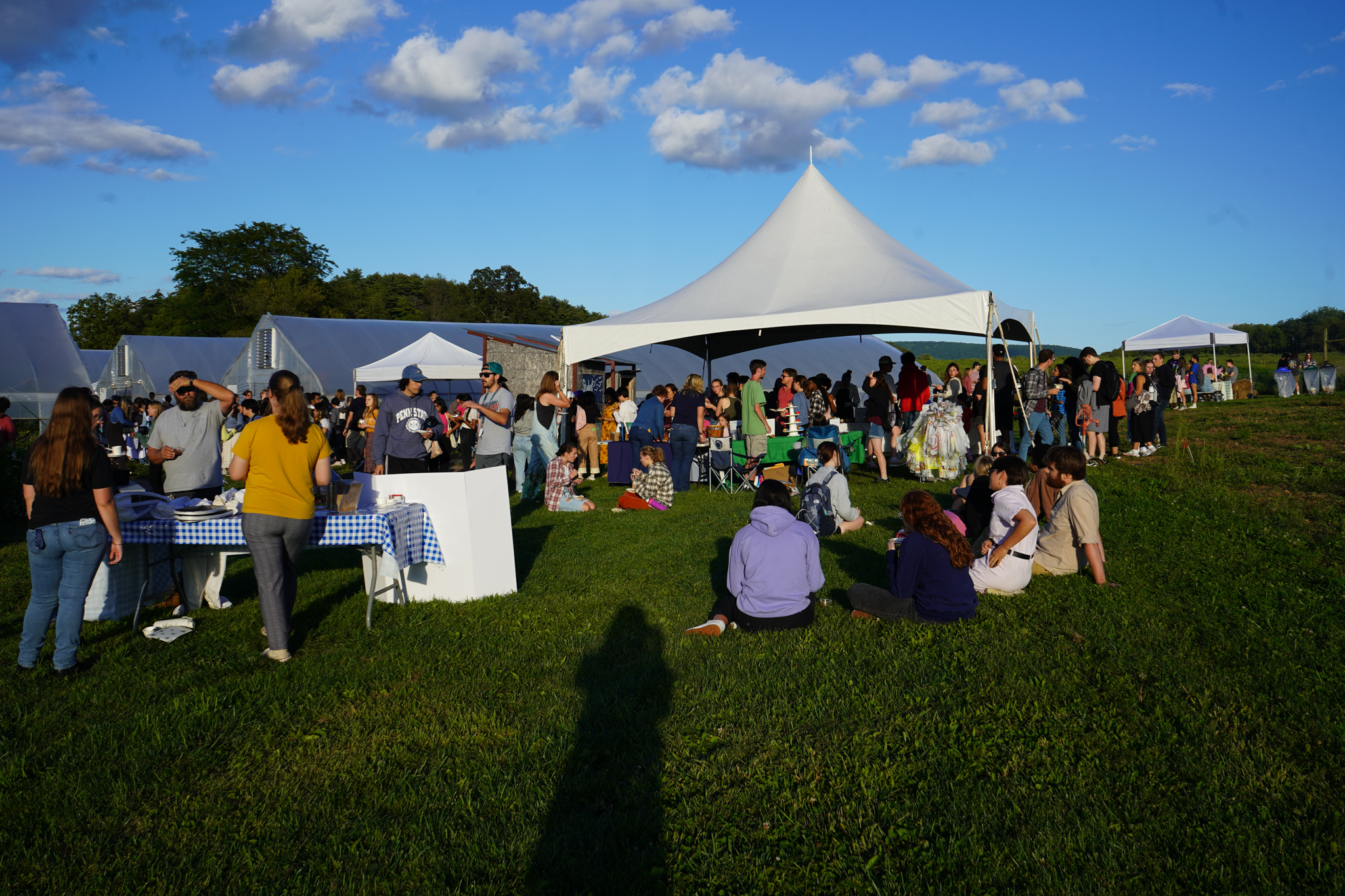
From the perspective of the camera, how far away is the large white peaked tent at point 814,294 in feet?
35.3

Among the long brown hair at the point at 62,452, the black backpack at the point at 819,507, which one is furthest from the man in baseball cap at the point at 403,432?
the black backpack at the point at 819,507

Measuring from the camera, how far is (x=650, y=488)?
10250 mm

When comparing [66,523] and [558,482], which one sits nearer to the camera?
[66,523]

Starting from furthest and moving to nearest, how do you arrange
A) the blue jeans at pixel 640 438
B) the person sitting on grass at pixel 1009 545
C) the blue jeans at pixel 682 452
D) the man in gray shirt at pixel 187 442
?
1. the blue jeans at pixel 640 438
2. the blue jeans at pixel 682 452
3. the man in gray shirt at pixel 187 442
4. the person sitting on grass at pixel 1009 545

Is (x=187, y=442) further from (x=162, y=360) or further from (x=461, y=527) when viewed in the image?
(x=162, y=360)

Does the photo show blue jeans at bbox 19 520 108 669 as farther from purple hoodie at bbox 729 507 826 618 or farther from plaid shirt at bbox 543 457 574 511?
plaid shirt at bbox 543 457 574 511

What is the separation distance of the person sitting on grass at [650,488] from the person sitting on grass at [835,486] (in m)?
2.62

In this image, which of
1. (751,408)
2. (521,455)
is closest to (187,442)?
(521,455)

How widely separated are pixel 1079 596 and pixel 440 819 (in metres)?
4.56

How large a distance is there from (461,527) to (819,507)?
355 cm

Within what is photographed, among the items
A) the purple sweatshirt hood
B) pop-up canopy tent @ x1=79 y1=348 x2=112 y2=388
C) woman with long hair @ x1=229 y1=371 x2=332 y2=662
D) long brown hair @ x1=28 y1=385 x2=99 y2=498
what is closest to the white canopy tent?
woman with long hair @ x1=229 y1=371 x2=332 y2=662

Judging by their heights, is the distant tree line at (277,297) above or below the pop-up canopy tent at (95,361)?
above

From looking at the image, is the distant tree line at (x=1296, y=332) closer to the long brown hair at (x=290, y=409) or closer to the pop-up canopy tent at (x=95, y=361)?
the long brown hair at (x=290, y=409)

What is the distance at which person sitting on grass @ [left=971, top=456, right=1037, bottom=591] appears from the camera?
5562mm
